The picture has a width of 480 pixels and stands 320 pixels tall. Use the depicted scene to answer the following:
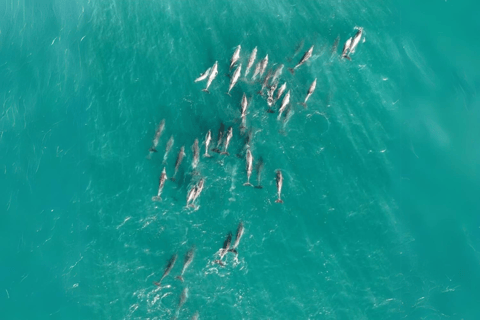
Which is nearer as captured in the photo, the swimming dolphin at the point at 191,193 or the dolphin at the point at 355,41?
the swimming dolphin at the point at 191,193

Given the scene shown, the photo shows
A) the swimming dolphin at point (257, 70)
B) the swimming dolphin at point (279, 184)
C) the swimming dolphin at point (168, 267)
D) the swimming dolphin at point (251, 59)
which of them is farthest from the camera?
the swimming dolphin at point (251, 59)

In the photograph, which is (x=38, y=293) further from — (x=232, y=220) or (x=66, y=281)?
(x=232, y=220)

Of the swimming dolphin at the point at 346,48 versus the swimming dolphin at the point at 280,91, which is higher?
the swimming dolphin at the point at 346,48

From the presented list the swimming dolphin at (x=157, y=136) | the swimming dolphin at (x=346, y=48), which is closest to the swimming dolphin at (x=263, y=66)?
the swimming dolphin at (x=346, y=48)

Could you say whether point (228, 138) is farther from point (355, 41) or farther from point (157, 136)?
point (355, 41)

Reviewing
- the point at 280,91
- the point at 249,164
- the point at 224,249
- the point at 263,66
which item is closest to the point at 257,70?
the point at 263,66

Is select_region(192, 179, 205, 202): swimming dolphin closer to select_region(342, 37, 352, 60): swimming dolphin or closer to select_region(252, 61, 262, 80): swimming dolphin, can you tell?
select_region(252, 61, 262, 80): swimming dolphin

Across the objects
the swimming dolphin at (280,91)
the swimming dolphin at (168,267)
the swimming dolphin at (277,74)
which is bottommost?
the swimming dolphin at (168,267)

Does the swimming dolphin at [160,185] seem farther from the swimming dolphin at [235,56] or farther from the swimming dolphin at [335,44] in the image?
the swimming dolphin at [335,44]
